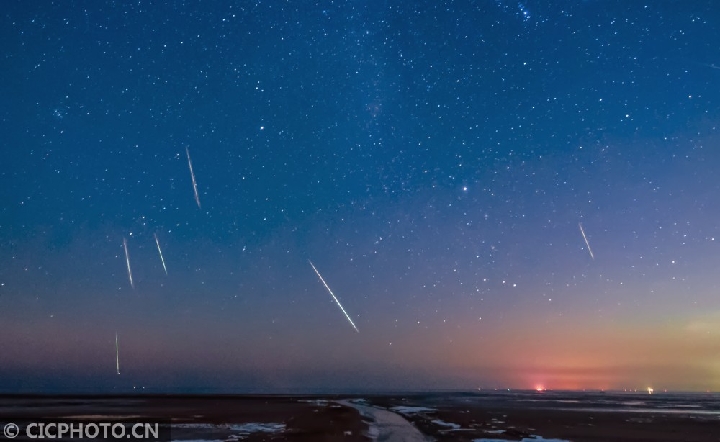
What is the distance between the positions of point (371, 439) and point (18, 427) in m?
21.4

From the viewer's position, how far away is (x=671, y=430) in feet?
112

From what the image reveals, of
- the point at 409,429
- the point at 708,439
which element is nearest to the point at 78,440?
the point at 409,429

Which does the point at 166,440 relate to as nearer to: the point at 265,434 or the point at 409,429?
the point at 265,434
